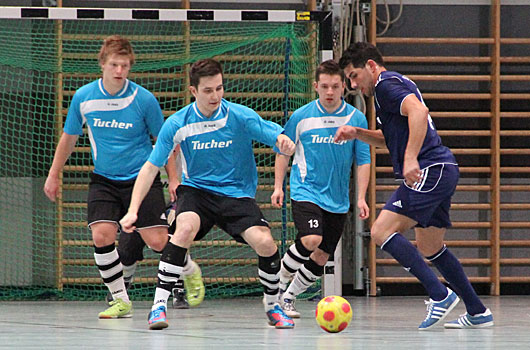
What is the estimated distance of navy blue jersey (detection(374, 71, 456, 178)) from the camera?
4.80 meters

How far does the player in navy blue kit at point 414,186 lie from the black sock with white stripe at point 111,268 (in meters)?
1.71

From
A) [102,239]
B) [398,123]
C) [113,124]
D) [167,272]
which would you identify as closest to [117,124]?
[113,124]

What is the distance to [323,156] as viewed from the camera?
5.99m

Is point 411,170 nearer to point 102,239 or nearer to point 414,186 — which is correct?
point 414,186

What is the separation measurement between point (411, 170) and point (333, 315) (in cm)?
85

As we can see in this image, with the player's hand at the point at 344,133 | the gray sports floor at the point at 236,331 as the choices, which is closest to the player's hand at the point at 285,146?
the player's hand at the point at 344,133

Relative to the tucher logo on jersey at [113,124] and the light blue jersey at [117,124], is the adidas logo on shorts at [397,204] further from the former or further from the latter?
the tucher logo on jersey at [113,124]

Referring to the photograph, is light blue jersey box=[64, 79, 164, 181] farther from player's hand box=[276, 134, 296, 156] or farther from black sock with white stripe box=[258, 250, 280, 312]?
player's hand box=[276, 134, 296, 156]

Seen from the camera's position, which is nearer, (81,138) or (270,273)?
(270,273)

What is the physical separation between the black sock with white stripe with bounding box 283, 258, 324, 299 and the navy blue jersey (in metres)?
1.24

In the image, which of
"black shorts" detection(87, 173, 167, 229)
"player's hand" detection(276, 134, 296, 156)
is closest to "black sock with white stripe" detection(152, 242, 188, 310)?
"player's hand" detection(276, 134, 296, 156)

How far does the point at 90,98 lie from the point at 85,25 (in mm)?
2908

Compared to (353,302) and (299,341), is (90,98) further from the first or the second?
(353,302)

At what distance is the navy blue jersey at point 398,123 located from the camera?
4801mm
